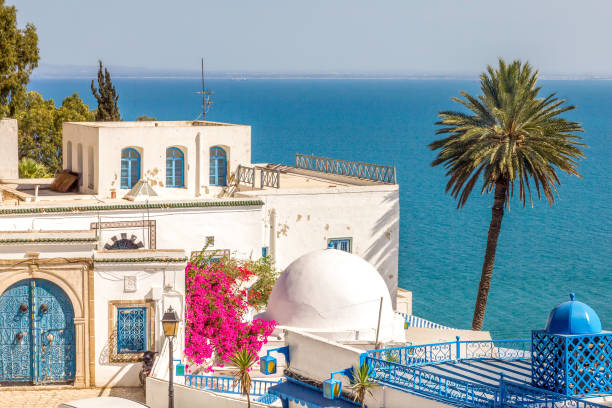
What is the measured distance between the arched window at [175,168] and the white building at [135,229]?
0.14 ft

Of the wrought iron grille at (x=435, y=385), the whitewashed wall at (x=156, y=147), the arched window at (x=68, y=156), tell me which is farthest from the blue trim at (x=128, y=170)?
the wrought iron grille at (x=435, y=385)

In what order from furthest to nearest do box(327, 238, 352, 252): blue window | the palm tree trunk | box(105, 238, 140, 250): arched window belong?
the palm tree trunk < box(327, 238, 352, 252): blue window < box(105, 238, 140, 250): arched window

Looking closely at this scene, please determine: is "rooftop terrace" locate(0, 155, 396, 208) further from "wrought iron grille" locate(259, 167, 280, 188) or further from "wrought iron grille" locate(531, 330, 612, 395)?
"wrought iron grille" locate(531, 330, 612, 395)

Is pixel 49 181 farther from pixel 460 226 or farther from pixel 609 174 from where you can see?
pixel 609 174

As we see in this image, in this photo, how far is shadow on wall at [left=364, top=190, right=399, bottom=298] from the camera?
33.4 m

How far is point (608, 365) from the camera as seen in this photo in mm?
17141

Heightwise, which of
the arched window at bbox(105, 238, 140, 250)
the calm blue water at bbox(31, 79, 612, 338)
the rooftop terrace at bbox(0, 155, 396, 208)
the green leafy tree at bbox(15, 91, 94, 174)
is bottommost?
the calm blue water at bbox(31, 79, 612, 338)

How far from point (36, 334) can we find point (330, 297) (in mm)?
6711

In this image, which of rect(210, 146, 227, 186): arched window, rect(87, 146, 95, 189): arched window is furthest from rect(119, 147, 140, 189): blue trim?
→ rect(210, 146, 227, 186): arched window

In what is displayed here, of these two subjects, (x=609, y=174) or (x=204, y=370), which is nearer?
(x=204, y=370)

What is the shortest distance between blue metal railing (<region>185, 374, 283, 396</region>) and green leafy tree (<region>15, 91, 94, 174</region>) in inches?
1632

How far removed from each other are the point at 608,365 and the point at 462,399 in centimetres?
243

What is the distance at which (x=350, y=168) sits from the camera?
36719mm

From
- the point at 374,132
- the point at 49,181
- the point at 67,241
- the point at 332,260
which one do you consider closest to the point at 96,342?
the point at 67,241
